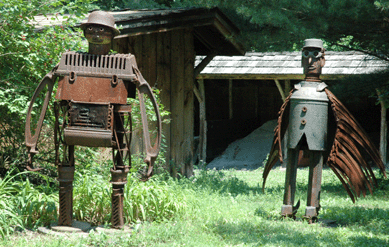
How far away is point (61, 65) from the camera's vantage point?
4262 millimetres

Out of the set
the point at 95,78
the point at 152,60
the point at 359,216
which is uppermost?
the point at 152,60

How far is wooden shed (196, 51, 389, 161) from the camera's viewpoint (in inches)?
442

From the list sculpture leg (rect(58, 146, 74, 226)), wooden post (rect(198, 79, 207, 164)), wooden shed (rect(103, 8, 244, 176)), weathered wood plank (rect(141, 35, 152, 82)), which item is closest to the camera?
sculpture leg (rect(58, 146, 74, 226))

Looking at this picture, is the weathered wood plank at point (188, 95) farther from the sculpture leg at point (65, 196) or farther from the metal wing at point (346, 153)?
the sculpture leg at point (65, 196)

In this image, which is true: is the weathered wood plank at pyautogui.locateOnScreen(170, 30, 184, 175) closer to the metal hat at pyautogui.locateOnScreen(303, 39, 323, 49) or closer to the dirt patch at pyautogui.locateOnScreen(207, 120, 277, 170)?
the metal hat at pyautogui.locateOnScreen(303, 39, 323, 49)

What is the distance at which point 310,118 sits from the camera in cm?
484

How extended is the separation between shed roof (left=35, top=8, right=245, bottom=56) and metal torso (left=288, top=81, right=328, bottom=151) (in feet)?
8.58

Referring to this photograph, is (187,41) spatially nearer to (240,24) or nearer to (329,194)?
(240,24)

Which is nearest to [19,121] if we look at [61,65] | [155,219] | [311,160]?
[61,65]

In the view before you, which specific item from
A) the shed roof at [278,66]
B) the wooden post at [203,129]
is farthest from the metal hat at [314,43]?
the wooden post at [203,129]

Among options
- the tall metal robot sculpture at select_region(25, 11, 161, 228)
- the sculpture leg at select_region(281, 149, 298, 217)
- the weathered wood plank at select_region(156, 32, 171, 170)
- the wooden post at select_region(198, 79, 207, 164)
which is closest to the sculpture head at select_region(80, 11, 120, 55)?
the tall metal robot sculpture at select_region(25, 11, 161, 228)

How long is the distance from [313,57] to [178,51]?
137 inches

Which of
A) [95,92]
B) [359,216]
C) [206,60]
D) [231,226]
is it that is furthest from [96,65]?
[206,60]

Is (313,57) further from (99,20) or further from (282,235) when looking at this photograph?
(99,20)
